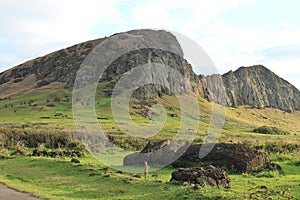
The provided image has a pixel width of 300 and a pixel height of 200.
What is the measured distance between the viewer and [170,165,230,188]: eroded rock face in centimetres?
2284

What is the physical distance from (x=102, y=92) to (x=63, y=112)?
113ft

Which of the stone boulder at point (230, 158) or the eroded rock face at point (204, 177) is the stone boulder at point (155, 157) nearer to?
the stone boulder at point (230, 158)

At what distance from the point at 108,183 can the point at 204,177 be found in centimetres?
655

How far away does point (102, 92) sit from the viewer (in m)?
174

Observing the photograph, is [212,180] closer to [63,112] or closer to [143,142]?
[143,142]

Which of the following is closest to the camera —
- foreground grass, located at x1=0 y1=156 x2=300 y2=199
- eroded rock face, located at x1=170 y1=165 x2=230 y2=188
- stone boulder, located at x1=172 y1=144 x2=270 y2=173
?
foreground grass, located at x1=0 y1=156 x2=300 y2=199

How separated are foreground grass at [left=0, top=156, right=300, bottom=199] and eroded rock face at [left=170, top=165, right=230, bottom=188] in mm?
661

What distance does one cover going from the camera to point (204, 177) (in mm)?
23312

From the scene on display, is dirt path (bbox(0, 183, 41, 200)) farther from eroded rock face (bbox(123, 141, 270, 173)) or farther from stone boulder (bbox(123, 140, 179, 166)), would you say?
eroded rock face (bbox(123, 141, 270, 173))

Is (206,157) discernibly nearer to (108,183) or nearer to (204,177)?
(108,183)

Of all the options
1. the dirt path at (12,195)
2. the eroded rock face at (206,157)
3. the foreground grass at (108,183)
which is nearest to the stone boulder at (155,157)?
the eroded rock face at (206,157)

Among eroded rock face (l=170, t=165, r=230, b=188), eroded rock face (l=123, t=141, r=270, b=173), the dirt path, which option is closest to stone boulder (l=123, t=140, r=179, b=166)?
eroded rock face (l=123, t=141, r=270, b=173)

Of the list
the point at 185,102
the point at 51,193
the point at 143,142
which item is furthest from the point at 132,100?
the point at 51,193

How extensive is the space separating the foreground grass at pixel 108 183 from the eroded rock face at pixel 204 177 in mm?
661
